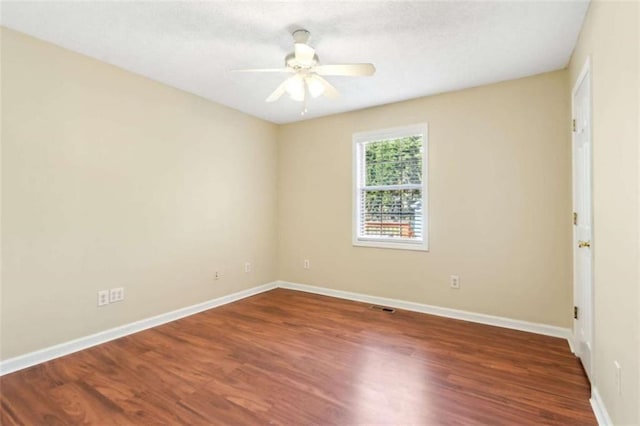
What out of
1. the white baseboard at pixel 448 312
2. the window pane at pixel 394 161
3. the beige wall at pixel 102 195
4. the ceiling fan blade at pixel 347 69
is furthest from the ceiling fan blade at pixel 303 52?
the white baseboard at pixel 448 312

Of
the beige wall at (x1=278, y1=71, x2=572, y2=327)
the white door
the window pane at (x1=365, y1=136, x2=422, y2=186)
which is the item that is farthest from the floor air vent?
the white door

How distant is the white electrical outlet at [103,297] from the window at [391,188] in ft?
9.16

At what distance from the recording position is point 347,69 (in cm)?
232

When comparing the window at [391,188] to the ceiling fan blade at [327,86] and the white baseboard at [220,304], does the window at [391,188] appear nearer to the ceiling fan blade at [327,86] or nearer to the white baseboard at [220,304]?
the white baseboard at [220,304]

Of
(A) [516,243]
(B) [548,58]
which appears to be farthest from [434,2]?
(A) [516,243]

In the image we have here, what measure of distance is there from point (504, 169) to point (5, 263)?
4.34m

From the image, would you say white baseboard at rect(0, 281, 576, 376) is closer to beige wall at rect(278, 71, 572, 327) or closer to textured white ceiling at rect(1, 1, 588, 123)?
beige wall at rect(278, 71, 572, 327)

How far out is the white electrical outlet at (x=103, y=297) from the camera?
9.29 feet

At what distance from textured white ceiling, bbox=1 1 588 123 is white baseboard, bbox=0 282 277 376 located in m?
2.44

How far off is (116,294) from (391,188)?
3.19m

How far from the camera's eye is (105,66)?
9.30 ft

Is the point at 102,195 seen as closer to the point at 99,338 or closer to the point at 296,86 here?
the point at 99,338

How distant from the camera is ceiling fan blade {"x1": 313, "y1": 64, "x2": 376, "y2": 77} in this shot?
2270 mm

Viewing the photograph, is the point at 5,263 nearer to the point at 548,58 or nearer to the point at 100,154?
the point at 100,154
